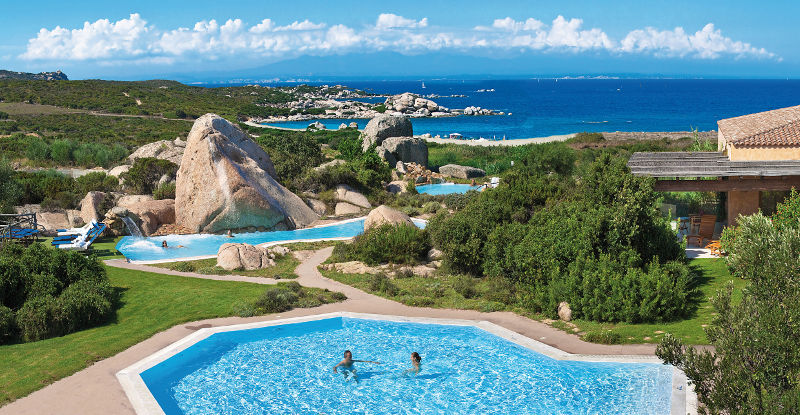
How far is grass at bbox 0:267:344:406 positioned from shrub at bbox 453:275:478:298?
393 cm

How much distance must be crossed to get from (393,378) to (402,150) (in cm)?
3292

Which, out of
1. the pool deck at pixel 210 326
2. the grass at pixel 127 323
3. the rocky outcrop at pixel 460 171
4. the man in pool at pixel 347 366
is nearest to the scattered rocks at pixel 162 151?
the pool deck at pixel 210 326

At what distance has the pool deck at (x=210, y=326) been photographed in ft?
38.6

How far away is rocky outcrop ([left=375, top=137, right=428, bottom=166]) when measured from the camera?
4566 cm

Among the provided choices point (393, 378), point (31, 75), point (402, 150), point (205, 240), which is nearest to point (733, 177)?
point (393, 378)

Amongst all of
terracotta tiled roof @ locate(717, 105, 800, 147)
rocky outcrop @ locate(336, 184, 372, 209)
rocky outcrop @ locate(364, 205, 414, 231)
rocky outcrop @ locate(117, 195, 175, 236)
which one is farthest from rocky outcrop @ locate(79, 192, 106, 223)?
Result: terracotta tiled roof @ locate(717, 105, 800, 147)

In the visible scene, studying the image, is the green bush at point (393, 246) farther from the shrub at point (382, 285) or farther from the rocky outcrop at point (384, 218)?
the shrub at point (382, 285)

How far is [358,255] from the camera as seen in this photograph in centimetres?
2305

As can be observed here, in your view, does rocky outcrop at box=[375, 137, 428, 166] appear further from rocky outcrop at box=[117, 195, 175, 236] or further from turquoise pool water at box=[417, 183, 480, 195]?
rocky outcrop at box=[117, 195, 175, 236]

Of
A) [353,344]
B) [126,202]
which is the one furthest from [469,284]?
[126,202]

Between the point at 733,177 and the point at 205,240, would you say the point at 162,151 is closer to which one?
the point at 205,240

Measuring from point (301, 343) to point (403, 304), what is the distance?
11.8 ft

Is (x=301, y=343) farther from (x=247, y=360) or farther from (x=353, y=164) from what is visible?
(x=353, y=164)

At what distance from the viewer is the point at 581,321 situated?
52.9ft
